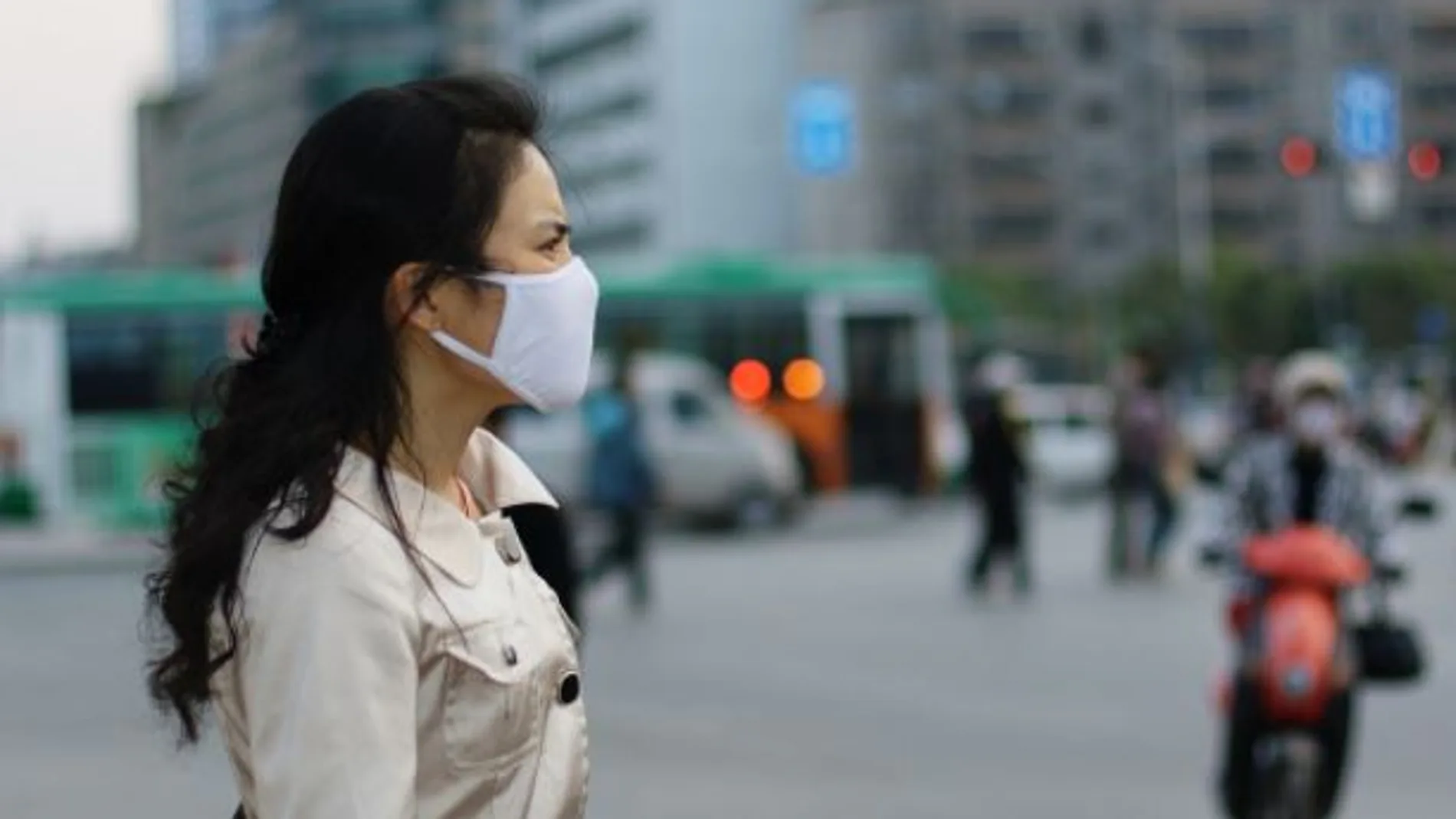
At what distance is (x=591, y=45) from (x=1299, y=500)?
441 ft

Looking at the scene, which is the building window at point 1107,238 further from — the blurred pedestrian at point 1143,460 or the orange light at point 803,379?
the blurred pedestrian at point 1143,460

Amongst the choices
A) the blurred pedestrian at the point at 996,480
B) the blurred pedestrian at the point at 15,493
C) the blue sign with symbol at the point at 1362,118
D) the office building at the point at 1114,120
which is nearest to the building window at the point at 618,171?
the office building at the point at 1114,120

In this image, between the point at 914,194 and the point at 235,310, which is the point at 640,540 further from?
the point at 914,194

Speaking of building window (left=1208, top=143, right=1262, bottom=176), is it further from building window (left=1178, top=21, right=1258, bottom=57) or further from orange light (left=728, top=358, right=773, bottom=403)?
orange light (left=728, top=358, right=773, bottom=403)

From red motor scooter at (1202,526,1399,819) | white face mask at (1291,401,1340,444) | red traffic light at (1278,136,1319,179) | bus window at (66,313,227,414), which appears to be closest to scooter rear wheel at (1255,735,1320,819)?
red motor scooter at (1202,526,1399,819)

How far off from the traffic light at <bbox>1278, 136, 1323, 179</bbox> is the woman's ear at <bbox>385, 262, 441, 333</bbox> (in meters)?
36.5

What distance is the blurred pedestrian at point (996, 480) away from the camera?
2373cm

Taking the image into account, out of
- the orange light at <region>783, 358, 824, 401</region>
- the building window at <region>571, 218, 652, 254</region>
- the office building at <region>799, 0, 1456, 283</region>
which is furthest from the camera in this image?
the building window at <region>571, 218, 652, 254</region>

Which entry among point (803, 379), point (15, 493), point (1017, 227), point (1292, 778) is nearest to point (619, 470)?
point (1292, 778)

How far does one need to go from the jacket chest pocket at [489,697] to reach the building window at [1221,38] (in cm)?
12171

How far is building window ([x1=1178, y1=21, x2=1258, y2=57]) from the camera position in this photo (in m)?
123

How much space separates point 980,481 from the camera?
24.1 meters

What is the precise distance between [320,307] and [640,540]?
63.6 ft

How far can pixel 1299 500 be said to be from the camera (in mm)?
9906
